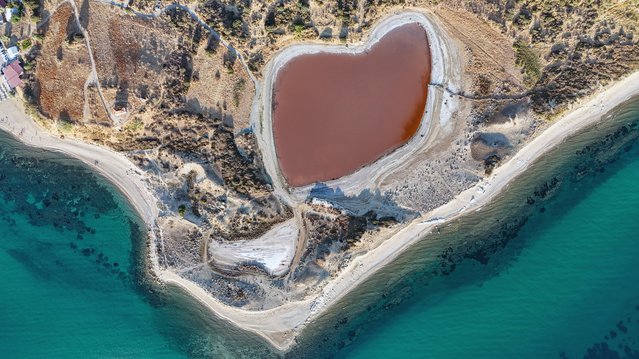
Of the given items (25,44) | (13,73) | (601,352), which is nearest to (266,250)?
(13,73)

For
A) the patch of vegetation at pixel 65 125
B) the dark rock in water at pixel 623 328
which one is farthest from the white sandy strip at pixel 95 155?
the dark rock in water at pixel 623 328

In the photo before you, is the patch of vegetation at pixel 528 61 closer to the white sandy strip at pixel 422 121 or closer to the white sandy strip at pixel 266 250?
the white sandy strip at pixel 422 121

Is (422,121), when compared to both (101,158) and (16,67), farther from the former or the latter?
(16,67)

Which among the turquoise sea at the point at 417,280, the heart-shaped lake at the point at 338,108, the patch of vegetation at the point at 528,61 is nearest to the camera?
the turquoise sea at the point at 417,280

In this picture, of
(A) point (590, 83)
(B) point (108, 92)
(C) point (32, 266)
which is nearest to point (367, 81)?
(A) point (590, 83)

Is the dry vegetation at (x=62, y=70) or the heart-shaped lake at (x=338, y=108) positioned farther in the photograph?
the heart-shaped lake at (x=338, y=108)

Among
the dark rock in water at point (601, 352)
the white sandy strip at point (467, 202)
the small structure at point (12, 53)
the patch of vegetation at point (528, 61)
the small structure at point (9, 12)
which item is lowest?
the dark rock in water at point (601, 352)

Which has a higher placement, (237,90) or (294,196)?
(237,90)

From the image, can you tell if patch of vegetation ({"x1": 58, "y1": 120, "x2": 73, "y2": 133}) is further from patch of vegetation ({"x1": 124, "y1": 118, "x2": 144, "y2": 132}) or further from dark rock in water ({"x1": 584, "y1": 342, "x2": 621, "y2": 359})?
dark rock in water ({"x1": 584, "y1": 342, "x2": 621, "y2": 359})
